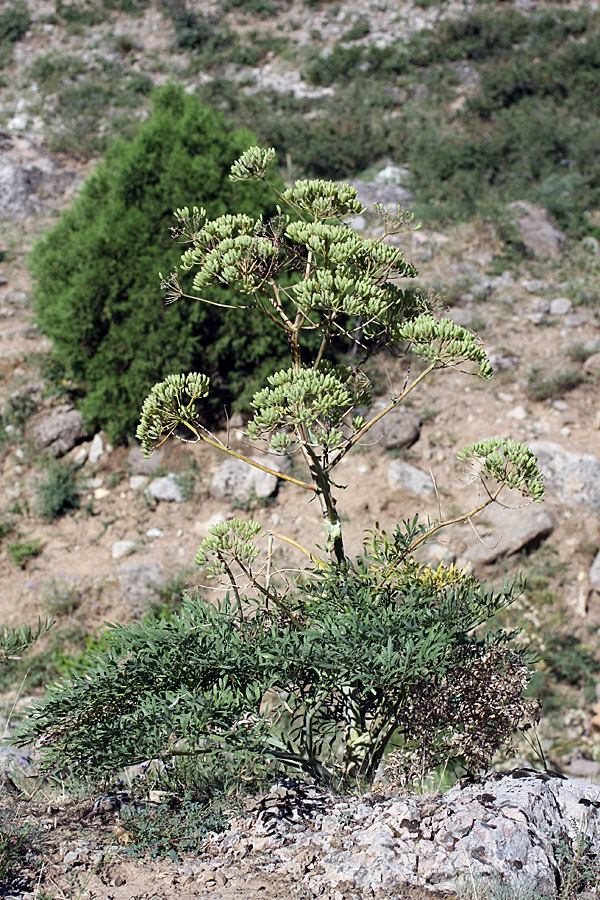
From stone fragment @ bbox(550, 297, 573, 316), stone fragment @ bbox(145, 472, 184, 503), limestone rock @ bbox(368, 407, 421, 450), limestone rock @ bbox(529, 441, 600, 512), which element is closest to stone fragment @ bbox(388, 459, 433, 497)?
limestone rock @ bbox(368, 407, 421, 450)

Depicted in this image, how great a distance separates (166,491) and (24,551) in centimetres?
102

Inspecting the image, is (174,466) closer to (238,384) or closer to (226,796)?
(238,384)

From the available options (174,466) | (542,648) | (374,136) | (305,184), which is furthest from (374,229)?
(305,184)

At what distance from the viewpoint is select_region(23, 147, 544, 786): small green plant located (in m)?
2.01

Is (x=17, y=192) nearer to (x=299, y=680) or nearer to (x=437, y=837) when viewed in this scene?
(x=299, y=680)

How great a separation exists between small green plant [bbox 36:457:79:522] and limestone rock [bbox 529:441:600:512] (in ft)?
10.8

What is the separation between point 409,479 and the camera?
202 inches

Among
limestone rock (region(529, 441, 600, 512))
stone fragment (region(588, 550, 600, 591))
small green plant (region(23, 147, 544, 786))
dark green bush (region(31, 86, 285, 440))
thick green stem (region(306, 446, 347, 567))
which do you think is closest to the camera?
small green plant (region(23, 147, 544, 786))

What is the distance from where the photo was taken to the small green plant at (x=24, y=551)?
4.85 meters

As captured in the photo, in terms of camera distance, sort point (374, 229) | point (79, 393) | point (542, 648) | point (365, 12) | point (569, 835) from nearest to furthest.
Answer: point (569, 835) → point (542, 648) → point (79, 393) → point (374, 229) → point (365, 12)

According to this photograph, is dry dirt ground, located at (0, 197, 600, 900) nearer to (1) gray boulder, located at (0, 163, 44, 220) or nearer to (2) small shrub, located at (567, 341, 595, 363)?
(2) small shrub, located at (567, 341, 595, 363)

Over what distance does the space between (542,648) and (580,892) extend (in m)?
2.45

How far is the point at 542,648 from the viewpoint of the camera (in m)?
4.29

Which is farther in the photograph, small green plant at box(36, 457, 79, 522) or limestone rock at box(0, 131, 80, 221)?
limestone rock at box(0, 131, 80, 221)
